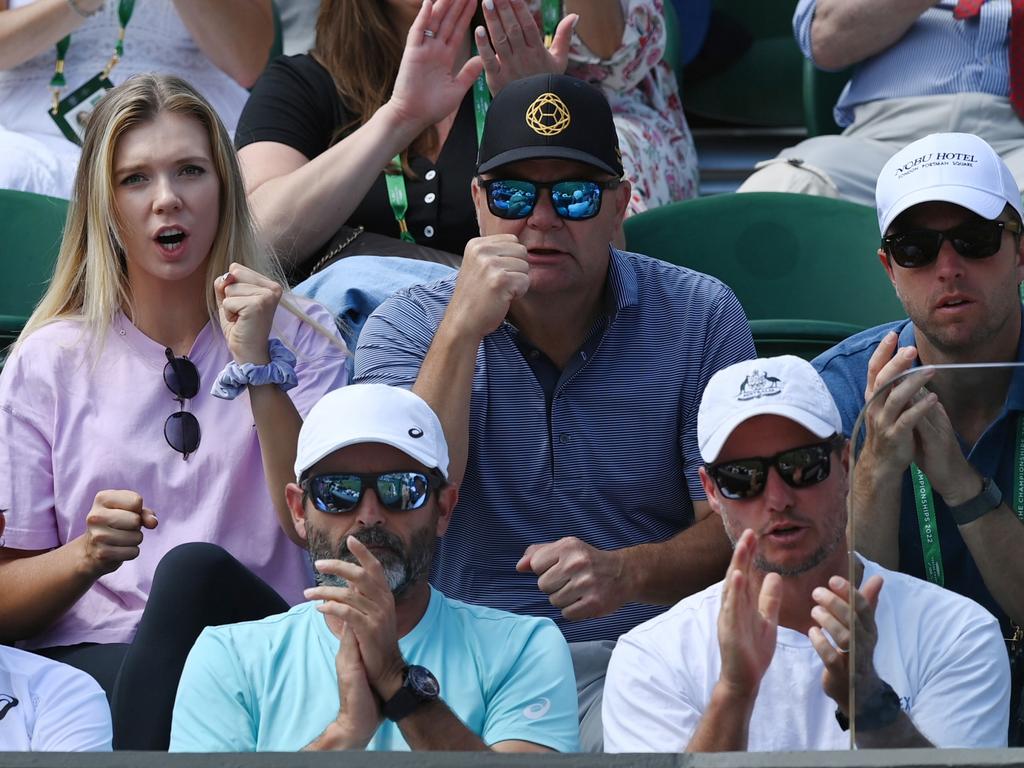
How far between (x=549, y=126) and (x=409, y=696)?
43.3 inches

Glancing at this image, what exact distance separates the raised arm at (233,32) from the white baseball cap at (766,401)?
2112mm

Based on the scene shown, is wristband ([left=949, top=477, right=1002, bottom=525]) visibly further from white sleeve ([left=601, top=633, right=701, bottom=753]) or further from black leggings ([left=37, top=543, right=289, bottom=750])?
black leggings ([left=37, top=543, right=289, bottom=750])

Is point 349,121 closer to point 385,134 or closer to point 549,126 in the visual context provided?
point 385,134

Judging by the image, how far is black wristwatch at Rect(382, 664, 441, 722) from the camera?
2.15 metres

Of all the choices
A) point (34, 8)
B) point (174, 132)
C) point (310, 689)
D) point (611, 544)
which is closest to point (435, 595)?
point (310, 689)

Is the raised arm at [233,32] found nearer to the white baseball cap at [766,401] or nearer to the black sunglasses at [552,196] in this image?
the black sunglasses at [552,196]

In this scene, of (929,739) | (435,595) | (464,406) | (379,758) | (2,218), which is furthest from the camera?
(2,218)

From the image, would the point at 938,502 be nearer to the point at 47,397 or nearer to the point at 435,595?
the point at 435,595

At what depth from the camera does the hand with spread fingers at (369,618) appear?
2.17 meters

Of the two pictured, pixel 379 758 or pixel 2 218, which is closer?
pixel 379 758

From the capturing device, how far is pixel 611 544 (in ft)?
9.34

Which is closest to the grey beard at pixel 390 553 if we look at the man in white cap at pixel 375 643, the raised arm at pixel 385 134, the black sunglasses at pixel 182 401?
the man in white cap at pixel 375 643

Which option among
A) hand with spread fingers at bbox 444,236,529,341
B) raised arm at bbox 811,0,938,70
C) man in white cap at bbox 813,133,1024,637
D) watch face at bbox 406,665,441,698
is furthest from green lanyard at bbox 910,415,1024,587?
raised arm at bbox 811,0,938,70

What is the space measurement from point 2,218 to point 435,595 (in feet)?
5.57
